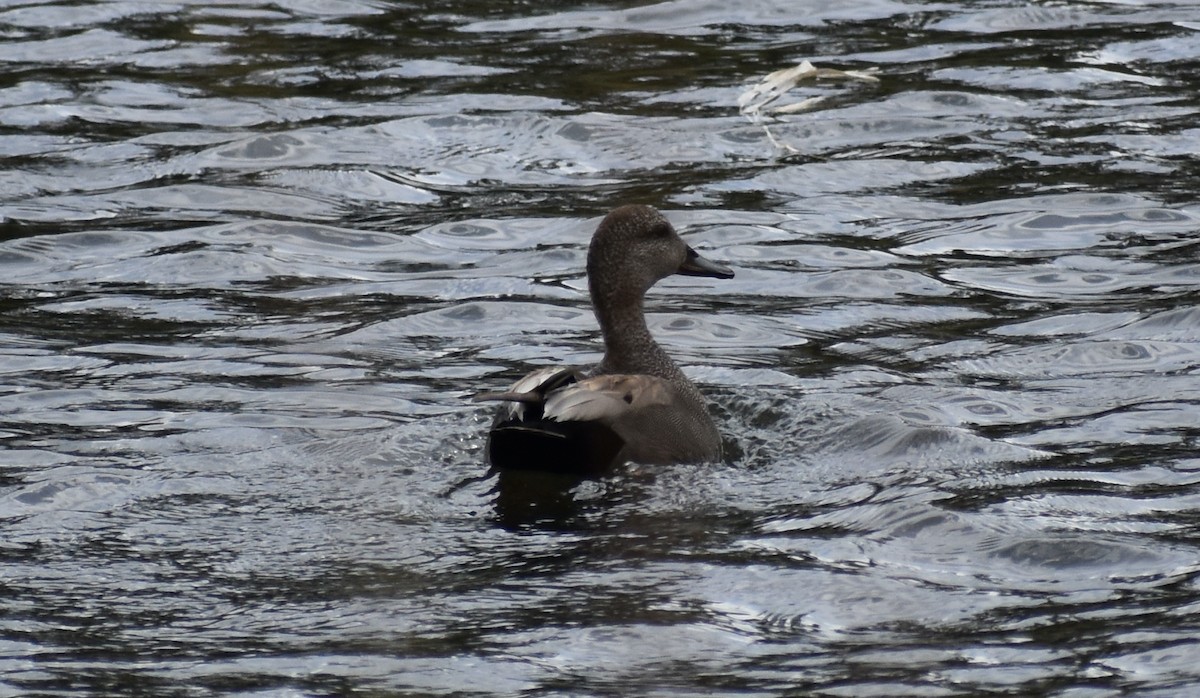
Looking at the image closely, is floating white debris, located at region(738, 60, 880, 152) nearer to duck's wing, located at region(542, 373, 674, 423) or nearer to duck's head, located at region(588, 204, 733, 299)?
duck's head, located at region(588, 204, 733, 299)

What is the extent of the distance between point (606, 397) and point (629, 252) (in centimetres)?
100

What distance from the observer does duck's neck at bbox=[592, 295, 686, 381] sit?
26.9 ft

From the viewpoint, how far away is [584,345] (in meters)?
9.51

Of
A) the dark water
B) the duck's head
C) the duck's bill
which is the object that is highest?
the duck's head

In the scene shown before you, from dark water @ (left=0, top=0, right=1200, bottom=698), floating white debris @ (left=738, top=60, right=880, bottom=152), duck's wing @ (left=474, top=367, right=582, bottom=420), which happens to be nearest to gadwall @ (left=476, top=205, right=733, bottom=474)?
duck's wing @ (left=474, top=367, right=582, bottom=420)

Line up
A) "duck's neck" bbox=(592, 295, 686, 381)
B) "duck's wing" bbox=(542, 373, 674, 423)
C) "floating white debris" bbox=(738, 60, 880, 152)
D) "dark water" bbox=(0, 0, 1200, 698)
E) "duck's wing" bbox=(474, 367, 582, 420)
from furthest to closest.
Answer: "floating white debris" bbox=(738, 60, 880, 152) → "duck's neck" bbox=(592, 295, 686, 381) → "duck's wing" bbox=(542, 373, 674, 423) → "duck's wing" bbox=(474, 367, 582, 420) → "dark water" bbox=(0, 0, 1200, 698)

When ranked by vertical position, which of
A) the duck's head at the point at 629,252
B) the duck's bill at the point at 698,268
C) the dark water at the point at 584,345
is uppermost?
the duck's head at the point at 629,252

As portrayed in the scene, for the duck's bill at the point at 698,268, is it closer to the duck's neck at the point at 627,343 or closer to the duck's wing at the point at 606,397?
the duck's neck at the point at 627,343

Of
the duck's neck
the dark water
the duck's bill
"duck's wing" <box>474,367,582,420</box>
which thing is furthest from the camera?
the duck's bill

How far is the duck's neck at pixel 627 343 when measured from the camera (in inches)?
323

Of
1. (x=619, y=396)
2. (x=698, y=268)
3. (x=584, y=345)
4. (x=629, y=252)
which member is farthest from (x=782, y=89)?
(x=619, y=396)

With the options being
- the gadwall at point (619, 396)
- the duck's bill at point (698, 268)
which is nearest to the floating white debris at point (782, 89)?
the duck's bill at point (698, 268)

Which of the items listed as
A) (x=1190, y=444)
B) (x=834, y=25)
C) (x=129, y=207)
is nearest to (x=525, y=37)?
(x=834, y=25)

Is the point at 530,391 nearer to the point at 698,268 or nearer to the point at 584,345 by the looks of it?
the point at 698,268
